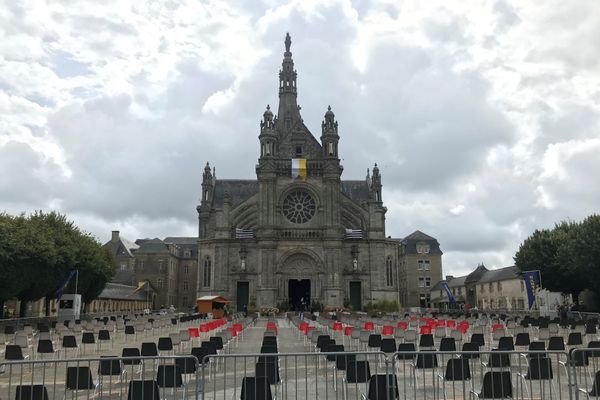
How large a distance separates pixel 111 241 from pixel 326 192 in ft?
162

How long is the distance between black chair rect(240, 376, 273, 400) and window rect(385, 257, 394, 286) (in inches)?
2143

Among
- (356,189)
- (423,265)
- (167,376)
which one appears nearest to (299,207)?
(356,189)

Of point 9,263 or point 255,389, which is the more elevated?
point 9,263

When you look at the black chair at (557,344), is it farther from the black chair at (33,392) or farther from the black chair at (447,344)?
the black chair at (33,392)

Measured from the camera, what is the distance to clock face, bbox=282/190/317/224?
61.4 metres

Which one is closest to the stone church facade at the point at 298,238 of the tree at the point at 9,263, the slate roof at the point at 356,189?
the slate roof at the point at 356,189

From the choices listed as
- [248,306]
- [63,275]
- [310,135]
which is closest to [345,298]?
[248,306]

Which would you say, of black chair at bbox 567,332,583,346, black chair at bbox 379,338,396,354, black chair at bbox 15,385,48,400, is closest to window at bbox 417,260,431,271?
black chair at bbox 567,332,583,346

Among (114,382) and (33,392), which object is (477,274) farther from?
(33,392)

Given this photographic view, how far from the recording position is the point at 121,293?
76.3m

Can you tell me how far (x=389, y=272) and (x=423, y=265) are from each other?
3039 centimetres

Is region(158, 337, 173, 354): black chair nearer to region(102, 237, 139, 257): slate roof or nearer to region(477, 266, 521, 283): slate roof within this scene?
region(477, 266, 521, 283): slate roof

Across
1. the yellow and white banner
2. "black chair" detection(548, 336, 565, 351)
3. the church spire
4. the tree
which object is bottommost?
"black chair" detection(548, 336, 565, 351)

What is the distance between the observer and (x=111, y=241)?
94188 millimetres
